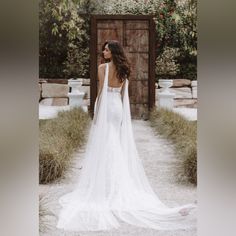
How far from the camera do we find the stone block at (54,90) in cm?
376

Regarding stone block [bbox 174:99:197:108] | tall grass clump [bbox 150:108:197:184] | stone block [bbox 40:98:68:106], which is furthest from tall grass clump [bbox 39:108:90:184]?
stone block [bbox 174:99:197:108]

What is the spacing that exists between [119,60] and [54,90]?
0.46 meters

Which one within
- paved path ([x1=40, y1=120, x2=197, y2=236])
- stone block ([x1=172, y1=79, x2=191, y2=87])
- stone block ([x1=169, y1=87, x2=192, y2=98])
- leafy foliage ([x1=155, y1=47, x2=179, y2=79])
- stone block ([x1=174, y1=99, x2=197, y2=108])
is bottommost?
paved path ([x1=40, y1=120, x2=197, y2=236])

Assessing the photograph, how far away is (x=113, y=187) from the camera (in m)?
3.76

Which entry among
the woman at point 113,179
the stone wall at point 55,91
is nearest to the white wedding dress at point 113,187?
the woman at point 113,179

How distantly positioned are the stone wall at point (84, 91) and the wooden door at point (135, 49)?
88mm

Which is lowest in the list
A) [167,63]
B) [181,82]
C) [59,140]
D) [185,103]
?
[59,140]

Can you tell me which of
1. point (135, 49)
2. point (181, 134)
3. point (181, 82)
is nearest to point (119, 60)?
point (135, 49)

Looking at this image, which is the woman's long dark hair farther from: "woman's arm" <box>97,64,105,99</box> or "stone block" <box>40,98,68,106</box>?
"stone block" <box>40,98,68,106</box>

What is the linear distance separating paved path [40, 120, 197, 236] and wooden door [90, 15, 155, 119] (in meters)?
0.15

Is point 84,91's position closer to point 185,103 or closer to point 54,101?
point 54,101

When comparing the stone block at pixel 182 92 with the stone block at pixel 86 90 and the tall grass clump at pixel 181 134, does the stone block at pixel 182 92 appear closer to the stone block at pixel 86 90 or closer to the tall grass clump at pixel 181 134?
the tall grass clump at pixel 181 134

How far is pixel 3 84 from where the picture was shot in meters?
3.56

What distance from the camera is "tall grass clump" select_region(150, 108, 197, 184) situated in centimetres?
374
